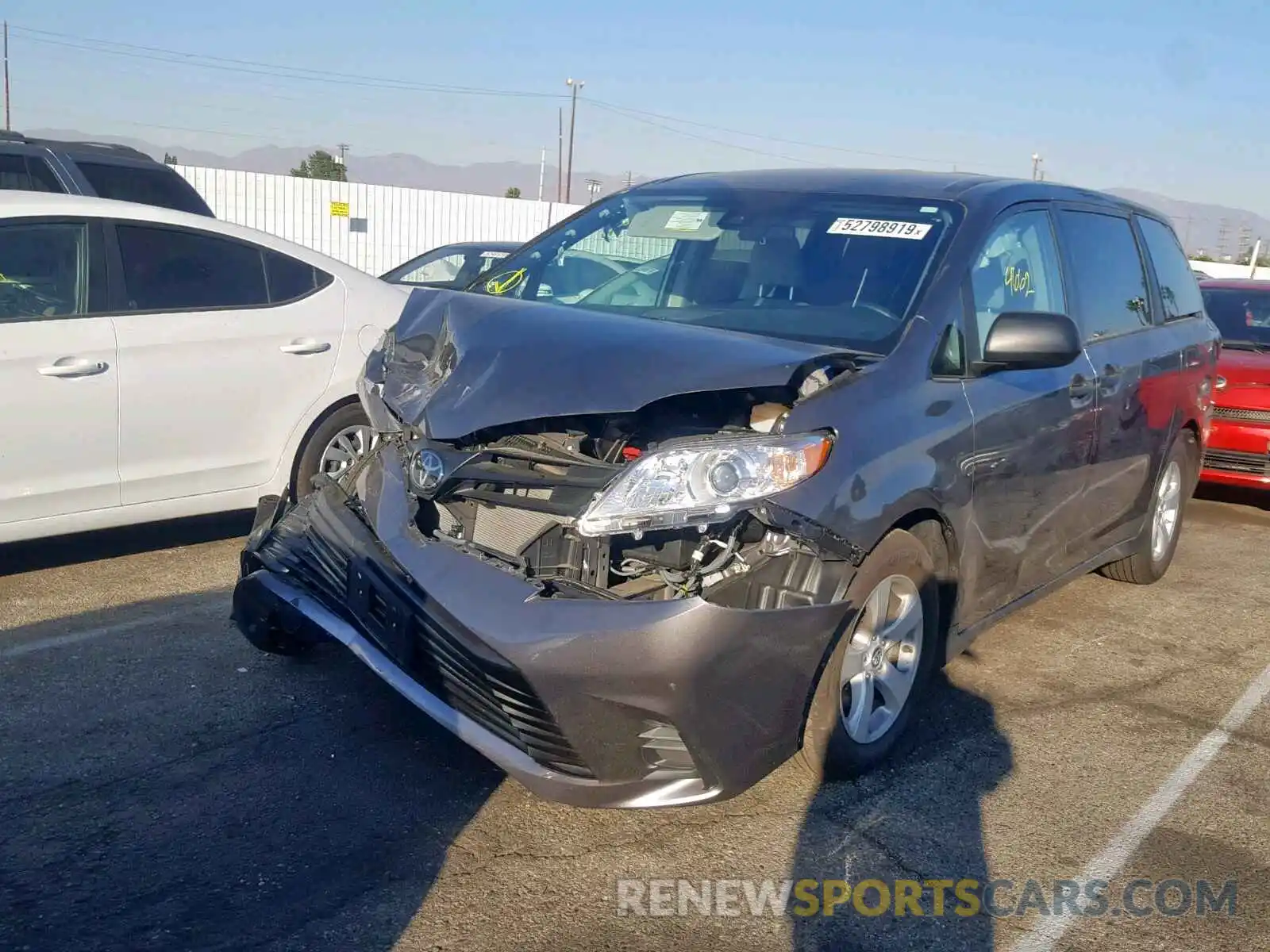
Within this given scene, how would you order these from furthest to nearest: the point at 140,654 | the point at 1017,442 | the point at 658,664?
the point at 140,654
the point at 1017,442
the point at 658,664

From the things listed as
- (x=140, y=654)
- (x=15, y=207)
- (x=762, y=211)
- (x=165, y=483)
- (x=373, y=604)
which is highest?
(x=762, y=211)

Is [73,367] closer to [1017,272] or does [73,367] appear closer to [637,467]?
[637,467]

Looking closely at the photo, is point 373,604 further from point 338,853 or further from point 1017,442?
point 1017,442

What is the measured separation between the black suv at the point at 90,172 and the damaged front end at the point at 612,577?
5357 mm

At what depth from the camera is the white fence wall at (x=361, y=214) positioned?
880 inches

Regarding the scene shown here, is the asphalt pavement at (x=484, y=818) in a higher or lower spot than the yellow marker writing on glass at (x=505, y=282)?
lower

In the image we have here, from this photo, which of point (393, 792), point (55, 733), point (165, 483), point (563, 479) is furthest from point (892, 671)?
point (165, 483)

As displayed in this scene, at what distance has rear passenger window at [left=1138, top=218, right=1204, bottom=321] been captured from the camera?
5887 millimetres

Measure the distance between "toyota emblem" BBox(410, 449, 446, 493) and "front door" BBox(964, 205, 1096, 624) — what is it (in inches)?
66.0

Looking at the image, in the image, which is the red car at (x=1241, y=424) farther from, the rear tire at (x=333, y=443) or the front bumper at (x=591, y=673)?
the front bumper at (x=591, y=673)

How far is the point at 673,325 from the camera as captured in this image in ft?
12.2

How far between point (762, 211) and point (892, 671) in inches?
70.3

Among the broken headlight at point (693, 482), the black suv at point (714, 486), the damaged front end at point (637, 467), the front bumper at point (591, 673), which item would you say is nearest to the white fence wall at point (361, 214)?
the black suv at point (714, 486)

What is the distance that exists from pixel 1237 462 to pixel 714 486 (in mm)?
6479
